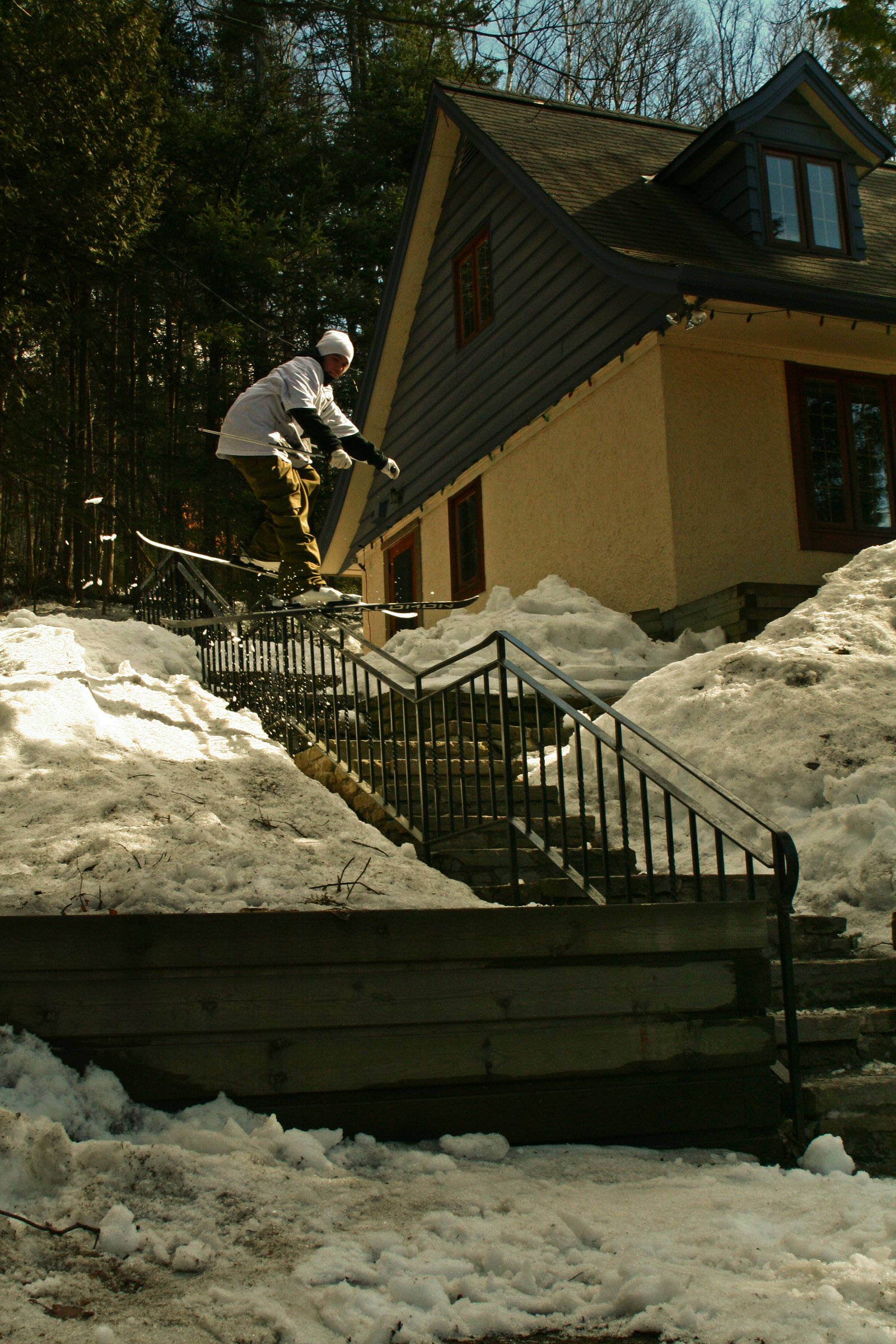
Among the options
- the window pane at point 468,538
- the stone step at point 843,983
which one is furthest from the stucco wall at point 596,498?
the stone step at point 843,983

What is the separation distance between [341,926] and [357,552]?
15977mm

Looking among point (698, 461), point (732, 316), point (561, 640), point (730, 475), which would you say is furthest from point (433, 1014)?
point (732, 316)

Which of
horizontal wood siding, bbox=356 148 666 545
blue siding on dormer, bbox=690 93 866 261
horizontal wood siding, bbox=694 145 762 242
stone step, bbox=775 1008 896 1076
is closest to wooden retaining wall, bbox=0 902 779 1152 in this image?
stone step, bbox=775 1008 896 1076

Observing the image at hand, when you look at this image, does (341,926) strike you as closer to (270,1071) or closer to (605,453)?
(270,1071)

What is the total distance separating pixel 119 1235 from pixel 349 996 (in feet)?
3.58

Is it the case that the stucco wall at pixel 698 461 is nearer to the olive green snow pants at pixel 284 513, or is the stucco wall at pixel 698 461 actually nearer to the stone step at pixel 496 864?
the olive green snow pants at pixel 284 513

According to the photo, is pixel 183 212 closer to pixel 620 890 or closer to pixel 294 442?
pixel 294 442

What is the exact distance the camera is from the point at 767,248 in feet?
41.0

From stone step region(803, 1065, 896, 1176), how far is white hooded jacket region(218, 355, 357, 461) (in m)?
5.24

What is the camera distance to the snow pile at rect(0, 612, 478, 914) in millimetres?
5078

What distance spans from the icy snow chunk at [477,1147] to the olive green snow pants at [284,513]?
5018 millimetres

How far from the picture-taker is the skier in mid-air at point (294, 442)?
7.69 metres

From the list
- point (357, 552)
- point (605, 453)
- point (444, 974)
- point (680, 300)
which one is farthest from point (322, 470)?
point (444, 974)

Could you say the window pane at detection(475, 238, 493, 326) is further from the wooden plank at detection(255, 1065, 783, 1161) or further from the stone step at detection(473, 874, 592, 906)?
the wooden plank at detection(255, 1065, 783, 1161)
